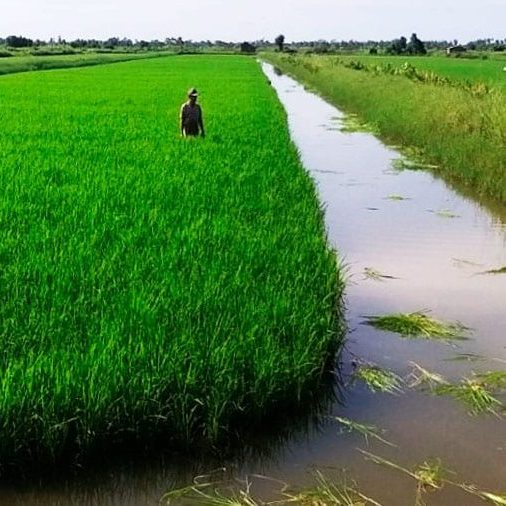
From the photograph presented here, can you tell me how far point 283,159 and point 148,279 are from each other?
545 centimetres

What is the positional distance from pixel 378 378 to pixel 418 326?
2.99 feet

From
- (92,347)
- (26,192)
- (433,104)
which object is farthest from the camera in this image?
(433,104)

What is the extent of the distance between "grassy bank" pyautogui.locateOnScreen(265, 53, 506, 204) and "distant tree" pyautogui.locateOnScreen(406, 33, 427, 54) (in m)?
69.7

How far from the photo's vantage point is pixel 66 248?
5.17 metres

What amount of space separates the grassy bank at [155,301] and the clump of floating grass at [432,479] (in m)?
0.60

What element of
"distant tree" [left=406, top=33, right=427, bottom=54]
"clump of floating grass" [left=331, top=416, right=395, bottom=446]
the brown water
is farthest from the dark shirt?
"distant tree" [left=406, top=33, right=427, bottom=54]

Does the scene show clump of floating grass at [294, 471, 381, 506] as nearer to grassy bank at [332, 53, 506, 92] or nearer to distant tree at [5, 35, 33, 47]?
grassy bank at [332, 53, 506, 92]

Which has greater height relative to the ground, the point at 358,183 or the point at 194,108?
the point at 194,108

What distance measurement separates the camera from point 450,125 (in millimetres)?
13656

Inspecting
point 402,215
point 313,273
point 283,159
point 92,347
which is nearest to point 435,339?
point 313,273

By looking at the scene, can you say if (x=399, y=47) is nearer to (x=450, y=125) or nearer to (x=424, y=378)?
(x=450, y=125)

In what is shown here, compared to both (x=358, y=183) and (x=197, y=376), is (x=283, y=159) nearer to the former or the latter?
(x=358, y=183)

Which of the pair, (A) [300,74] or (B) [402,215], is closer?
(B) [402,215]

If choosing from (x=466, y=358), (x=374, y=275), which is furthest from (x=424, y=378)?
(x=374, y=275)
